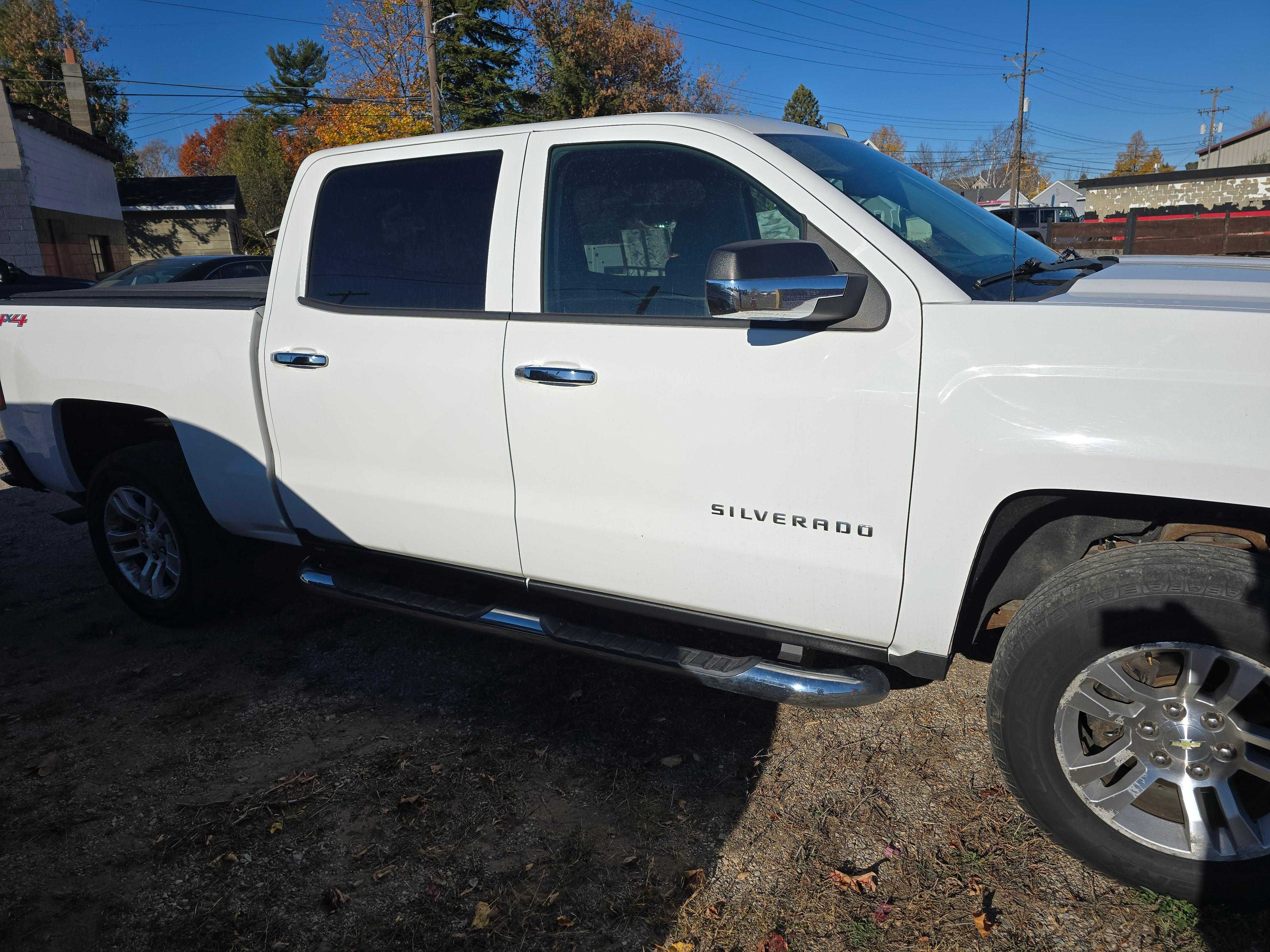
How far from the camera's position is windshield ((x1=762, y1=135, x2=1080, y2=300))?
8.52 feet

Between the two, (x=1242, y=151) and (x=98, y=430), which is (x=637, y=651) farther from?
(x=1242, y=151)

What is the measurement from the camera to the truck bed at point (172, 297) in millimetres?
3785

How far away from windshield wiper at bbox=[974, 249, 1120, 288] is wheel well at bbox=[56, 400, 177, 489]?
11.7ft

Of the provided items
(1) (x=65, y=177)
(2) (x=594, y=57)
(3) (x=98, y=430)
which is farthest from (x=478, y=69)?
(3) (x=98, y=430)

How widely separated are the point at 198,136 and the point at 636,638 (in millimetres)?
79317

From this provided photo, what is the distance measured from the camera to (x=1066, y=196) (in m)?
53.6

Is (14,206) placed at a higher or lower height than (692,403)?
higher

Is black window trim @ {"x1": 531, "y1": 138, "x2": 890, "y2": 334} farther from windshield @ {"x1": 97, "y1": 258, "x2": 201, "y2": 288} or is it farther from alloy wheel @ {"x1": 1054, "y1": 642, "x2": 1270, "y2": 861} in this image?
windshield @ {"x1": 97, "y1": 258, "x2": 201, "y2": 288}

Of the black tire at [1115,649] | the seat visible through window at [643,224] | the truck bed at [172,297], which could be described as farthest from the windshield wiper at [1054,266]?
the truck bed at [172,297]

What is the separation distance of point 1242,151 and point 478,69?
2392 inches

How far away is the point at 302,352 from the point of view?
339 centimetres

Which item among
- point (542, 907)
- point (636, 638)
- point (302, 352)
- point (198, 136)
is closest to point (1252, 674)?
point (636, 638)

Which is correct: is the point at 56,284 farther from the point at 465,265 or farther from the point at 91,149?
the point at 91,149

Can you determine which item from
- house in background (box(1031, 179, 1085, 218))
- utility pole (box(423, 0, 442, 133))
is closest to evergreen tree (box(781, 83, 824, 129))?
house in background (box(1031, 179, 1085, 218))
